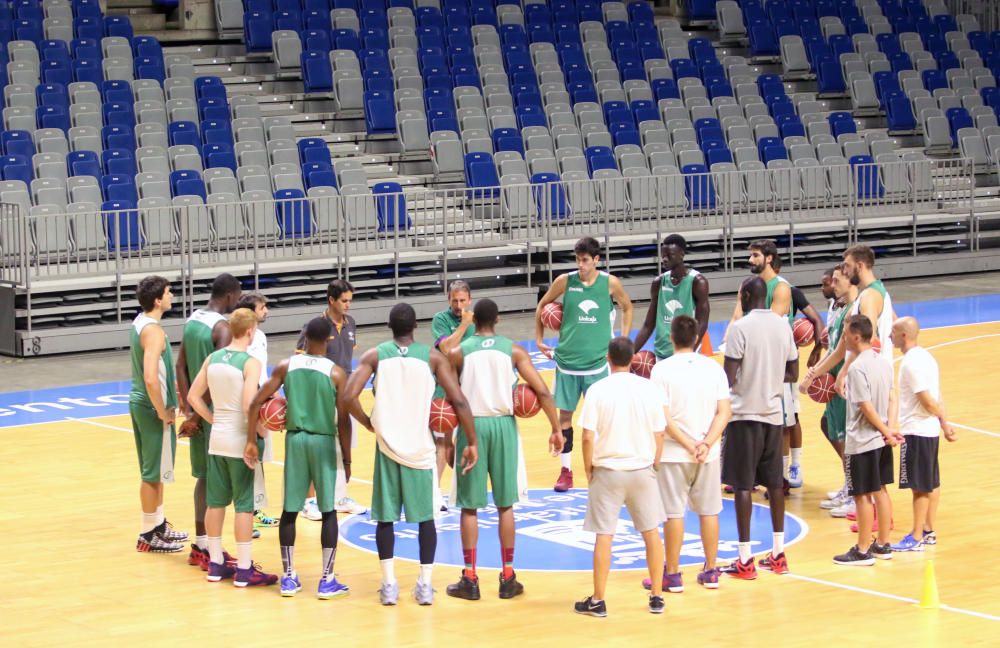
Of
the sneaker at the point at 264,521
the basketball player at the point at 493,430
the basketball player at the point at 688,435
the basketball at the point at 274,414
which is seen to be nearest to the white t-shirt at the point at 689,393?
the basketball player at the point at 688,435

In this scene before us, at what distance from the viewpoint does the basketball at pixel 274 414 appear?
10102 mm

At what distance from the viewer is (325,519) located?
10086 mm

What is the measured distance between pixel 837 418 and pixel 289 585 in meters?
4.42

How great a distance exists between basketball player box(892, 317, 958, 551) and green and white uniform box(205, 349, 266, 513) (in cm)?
430

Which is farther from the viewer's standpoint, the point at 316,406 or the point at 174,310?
the point at 174,310

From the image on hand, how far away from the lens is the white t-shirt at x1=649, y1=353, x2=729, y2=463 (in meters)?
10.0

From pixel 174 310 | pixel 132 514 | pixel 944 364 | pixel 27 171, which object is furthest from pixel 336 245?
pixel 132 514

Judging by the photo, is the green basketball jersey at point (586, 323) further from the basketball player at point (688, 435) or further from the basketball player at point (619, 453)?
the basketball player at point (619, 453)

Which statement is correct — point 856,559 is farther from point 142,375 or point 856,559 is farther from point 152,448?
point 142,375

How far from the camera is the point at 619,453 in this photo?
9570mm

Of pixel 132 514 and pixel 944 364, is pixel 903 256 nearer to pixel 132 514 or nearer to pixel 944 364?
pixel 944 364

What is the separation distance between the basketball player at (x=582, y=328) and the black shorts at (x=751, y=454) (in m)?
2.34

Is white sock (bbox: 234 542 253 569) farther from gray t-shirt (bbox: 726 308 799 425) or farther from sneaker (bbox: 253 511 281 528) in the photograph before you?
gray t-shirt (bbox: 726 308 799 425)

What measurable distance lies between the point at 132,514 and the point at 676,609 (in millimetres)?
4759
